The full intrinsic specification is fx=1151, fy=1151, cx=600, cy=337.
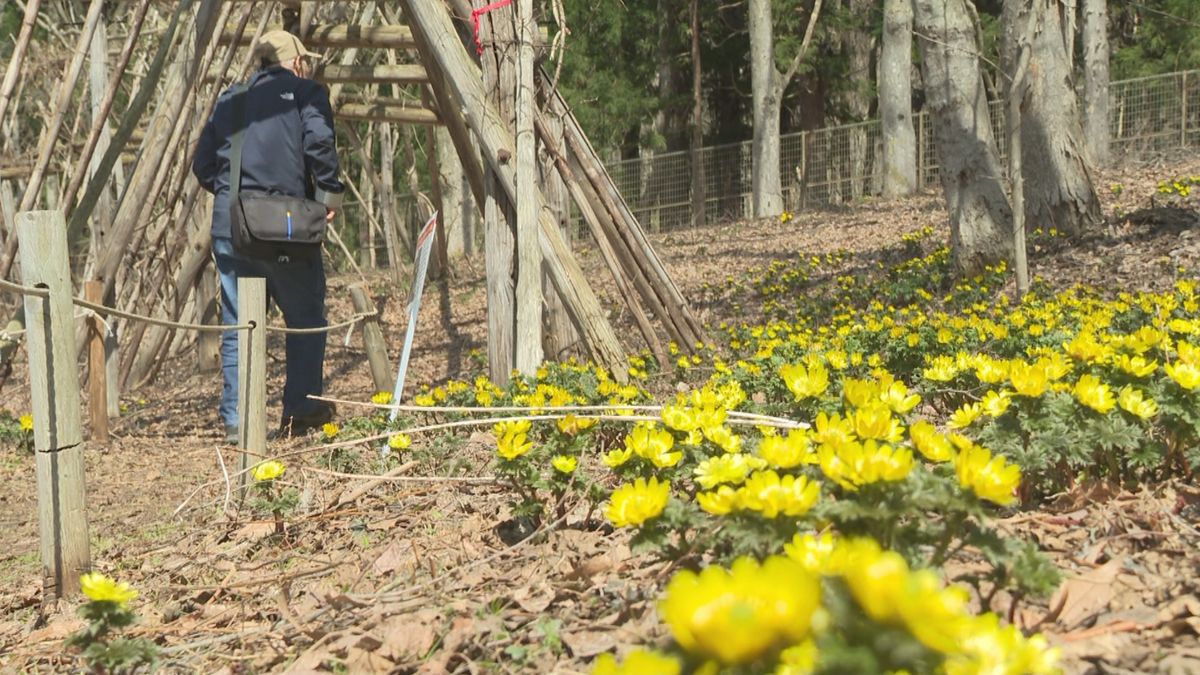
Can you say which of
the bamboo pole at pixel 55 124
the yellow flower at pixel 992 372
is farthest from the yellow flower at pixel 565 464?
the bamboo pole at pixel 55 124

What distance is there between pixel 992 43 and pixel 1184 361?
2104cm

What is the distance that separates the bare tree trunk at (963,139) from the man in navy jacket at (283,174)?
4.69 m

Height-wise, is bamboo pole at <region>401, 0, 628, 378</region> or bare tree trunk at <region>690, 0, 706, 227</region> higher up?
bare tree trunk at <region>690, 0, 706, 227</region>

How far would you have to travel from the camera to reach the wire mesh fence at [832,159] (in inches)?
801

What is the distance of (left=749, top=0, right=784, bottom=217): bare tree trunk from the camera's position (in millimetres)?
19234

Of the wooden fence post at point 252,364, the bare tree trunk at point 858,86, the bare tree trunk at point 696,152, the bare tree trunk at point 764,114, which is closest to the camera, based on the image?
the wooden fence post at point 252,364

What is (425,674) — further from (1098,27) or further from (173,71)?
(1098,27)

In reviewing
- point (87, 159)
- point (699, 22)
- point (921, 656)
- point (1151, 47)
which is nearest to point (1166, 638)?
point (921, 656)

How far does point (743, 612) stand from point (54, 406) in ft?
8.80

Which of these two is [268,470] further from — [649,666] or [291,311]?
[291,311]

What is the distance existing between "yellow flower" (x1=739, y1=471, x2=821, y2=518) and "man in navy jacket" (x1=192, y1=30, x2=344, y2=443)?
443 cm

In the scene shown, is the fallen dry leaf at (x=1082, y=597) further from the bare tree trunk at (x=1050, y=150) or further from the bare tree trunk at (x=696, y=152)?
the bare tree trunk at (x=696, y=152)

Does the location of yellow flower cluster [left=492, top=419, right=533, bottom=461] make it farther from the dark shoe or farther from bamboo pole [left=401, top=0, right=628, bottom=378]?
the dark shoe

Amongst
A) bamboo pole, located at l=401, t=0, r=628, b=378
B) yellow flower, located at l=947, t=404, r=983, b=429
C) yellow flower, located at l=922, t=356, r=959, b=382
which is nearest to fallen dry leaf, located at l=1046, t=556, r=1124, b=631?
yellow flower, located at l=947, t=404, r=983, b=429
